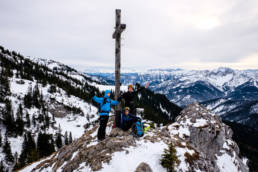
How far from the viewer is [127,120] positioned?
11.0m

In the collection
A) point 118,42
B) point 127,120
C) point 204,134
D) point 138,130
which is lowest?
point 204,134

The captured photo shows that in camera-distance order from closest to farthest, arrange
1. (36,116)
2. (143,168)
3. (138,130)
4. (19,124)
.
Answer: (143,168), (138,130), (19,124), (36,116)

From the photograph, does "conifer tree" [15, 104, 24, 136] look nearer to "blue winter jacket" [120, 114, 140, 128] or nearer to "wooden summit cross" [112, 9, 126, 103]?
"blue winter jacket" [120, 114, 140, 128]

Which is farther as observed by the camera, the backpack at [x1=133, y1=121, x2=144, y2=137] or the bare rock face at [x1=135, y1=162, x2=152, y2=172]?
the backpack at [x1=133, y1=121, x2=144, y2=137]

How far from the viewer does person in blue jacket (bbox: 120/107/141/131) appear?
35.2ft

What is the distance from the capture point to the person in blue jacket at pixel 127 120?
10719 mm

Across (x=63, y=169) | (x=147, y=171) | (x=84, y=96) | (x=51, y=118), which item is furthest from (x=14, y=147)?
(x=147, y=171)

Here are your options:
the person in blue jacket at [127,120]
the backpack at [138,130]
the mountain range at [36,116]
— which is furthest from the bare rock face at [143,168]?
the mountain range at [36,116]

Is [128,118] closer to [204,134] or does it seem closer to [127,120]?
[127,120]

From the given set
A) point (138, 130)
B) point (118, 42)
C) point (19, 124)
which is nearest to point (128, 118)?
point (138, 130)

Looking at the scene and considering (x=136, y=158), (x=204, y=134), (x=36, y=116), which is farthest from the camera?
(x=36, y=116)

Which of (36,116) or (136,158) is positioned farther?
(36,116)

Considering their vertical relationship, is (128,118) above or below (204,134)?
above

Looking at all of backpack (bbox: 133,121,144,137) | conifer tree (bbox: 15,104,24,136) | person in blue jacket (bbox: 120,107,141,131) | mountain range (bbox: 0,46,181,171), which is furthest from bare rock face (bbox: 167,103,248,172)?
conifer tree (bbox: 15,104,24,136)
